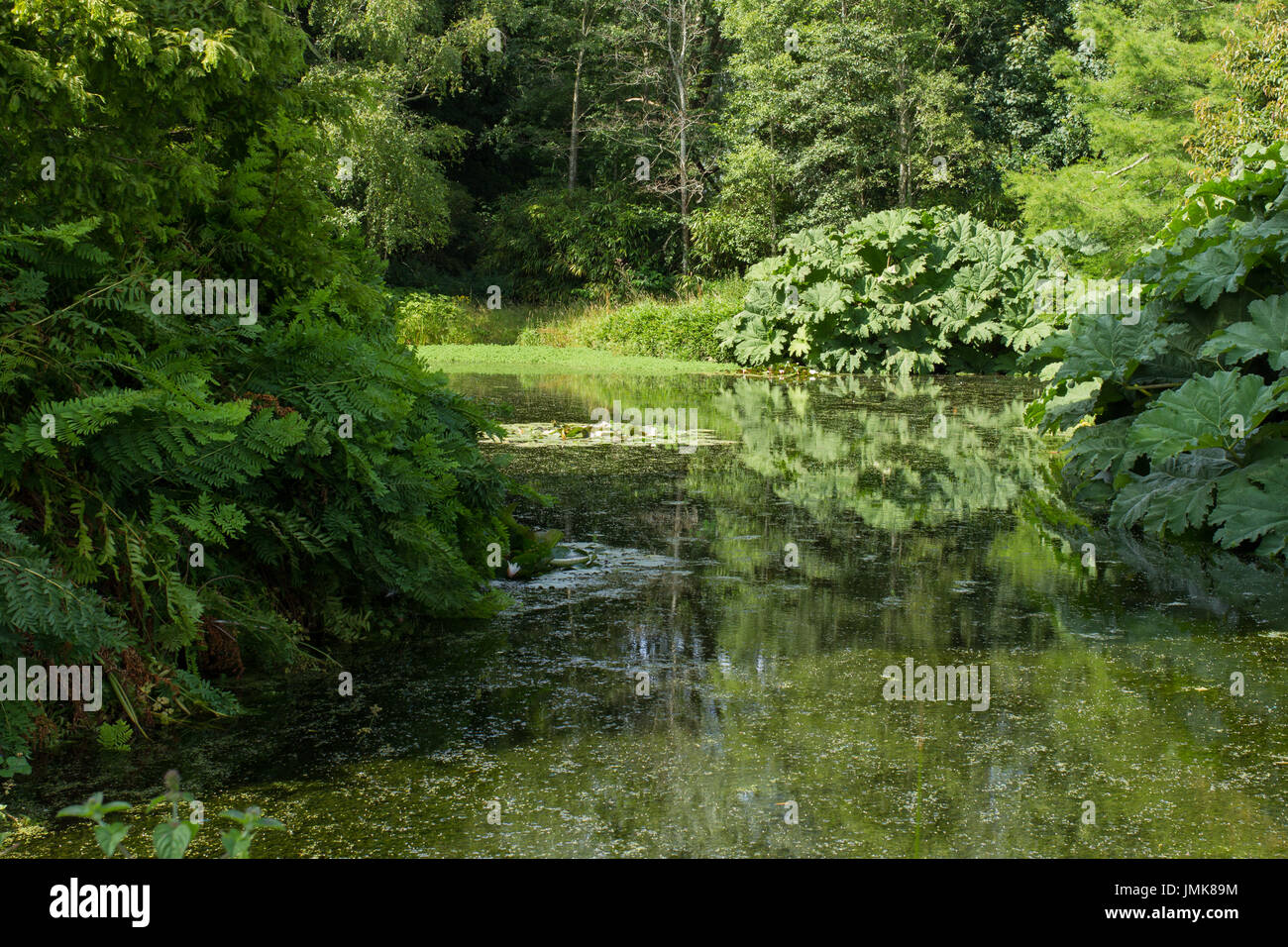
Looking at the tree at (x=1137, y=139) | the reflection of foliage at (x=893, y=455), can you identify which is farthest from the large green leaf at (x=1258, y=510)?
the tree at (x=1137, y=139)

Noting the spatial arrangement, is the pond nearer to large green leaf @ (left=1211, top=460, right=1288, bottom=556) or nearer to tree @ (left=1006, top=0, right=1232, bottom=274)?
large green leaf @ (left=1211, top=460, right=1288, bottom=556)

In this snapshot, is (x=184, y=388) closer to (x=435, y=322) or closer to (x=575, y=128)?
(x=435, y=322)

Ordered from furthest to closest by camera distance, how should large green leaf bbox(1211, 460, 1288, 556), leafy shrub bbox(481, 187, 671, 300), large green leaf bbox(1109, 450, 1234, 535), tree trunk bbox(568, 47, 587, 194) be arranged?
tree trunk bbox(568, 47, 587, 194), leafy shrub bbox(481, 187, 671, 300), large green leaf bbox(1109, 450, 1234, 535), large green leaf bbox(1211, 460, 1288, 556)

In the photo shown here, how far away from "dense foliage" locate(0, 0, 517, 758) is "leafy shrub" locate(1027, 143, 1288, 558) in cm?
351

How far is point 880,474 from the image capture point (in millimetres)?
8141

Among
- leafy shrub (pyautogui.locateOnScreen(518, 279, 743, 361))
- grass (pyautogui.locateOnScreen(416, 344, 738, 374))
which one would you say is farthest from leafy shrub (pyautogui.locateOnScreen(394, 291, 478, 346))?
leafy shrub (pyautogui.locateOnScreen(518, 279, 743, 361))

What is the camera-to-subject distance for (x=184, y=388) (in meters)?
3.51

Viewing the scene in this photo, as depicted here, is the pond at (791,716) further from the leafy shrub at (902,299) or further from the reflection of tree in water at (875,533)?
the leafy shrub at (902,299)

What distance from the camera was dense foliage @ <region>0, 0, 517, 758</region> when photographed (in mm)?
3316

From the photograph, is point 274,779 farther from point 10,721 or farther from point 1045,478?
point 1045,478

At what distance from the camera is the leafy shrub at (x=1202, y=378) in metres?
5.60

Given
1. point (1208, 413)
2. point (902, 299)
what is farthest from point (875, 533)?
point (902, 299)

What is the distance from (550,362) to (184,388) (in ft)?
55.0
